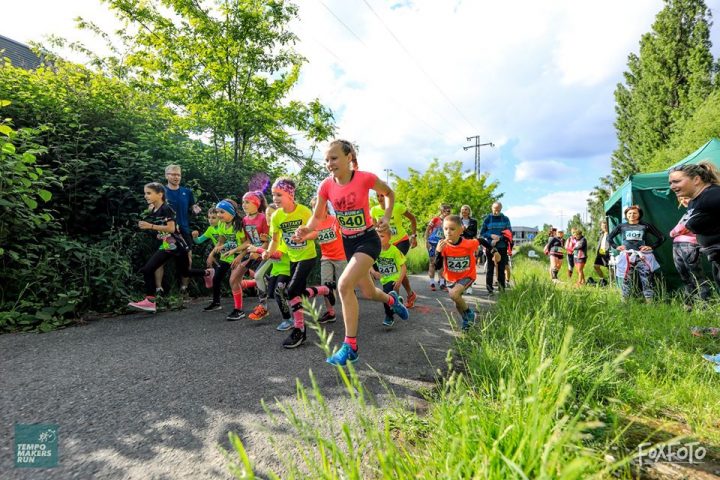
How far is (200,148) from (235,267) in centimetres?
467

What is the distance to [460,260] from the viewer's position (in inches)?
189

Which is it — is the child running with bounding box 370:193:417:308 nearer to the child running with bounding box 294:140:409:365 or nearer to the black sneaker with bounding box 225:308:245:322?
the child running with bounding box 294:140:409:365

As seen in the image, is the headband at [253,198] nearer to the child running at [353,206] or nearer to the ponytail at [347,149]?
the child running at [353,206]

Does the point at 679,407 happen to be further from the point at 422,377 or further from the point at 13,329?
the point at 13,329

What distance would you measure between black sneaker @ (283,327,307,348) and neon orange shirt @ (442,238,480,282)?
2.16m

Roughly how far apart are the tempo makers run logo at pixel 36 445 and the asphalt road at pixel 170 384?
38 millimetres

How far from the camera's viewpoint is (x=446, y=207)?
814 centimetres

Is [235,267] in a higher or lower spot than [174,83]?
lower

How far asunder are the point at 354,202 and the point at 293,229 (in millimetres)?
1217

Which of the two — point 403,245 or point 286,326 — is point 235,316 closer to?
point 286,326

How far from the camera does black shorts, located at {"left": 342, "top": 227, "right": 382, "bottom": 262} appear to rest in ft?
12.0

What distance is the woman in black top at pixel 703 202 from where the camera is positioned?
348 centimetres

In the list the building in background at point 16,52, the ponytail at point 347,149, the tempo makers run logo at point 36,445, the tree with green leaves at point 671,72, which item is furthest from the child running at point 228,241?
the tree with green leaves at point 671,72

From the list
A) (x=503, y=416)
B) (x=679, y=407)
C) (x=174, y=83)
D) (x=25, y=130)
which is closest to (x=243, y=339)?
(x=503, y=416)
